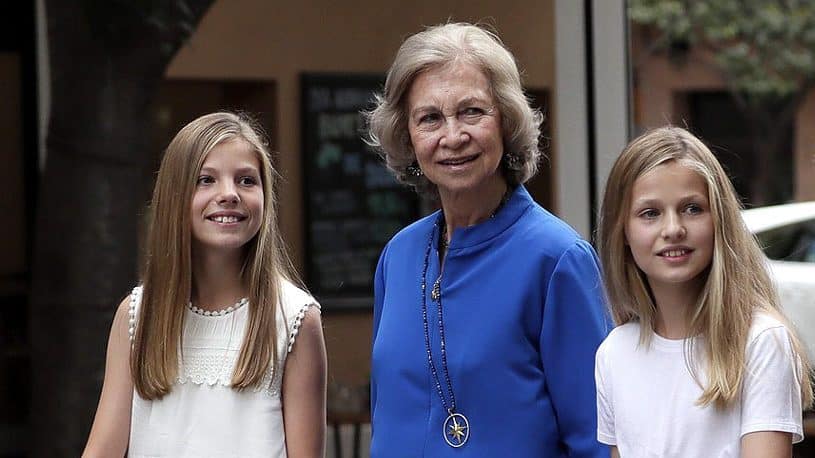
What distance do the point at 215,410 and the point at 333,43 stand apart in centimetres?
343

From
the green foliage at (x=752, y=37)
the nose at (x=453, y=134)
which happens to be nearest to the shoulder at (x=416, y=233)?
the nose at (x=453, y=134)

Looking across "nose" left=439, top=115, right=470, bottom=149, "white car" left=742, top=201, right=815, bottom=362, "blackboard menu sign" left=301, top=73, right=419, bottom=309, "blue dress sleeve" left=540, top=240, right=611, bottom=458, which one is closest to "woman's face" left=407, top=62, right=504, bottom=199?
"nose" left=439, top=115, right=470, bottom=149

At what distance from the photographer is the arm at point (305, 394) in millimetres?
2609

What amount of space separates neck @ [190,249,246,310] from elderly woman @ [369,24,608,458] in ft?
0.99

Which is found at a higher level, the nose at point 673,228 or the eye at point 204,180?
the eye at point 204,180

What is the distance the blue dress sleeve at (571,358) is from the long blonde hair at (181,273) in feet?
1.69

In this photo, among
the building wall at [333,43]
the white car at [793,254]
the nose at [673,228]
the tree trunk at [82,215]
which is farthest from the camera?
the building wall at [333,43]

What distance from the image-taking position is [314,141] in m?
6.31

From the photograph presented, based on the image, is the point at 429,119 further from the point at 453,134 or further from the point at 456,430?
the point at 456,430

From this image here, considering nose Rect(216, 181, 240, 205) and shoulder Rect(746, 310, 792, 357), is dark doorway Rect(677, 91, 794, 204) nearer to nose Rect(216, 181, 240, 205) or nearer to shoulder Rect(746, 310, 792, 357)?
nose Rect(216, 181, 240, 205)

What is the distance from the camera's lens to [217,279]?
2.74 metres

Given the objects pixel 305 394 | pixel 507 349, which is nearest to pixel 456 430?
pixel 507 349

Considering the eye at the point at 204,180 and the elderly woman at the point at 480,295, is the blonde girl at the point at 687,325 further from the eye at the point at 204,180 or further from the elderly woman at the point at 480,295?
the eye at the point at 204,180

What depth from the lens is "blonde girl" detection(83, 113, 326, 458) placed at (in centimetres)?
261
